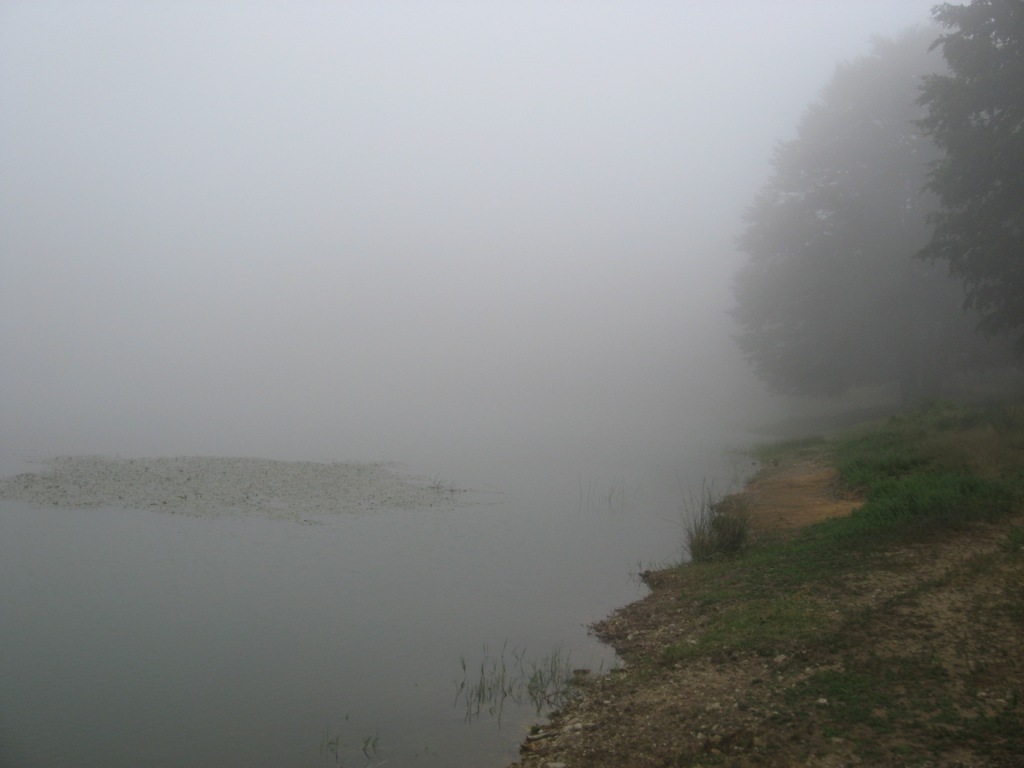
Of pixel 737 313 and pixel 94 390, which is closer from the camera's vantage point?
pixel 737 313

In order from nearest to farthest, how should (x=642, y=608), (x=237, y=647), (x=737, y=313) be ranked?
(x=237, y=647) < (x=642, y=608) < (x=737, y=313)

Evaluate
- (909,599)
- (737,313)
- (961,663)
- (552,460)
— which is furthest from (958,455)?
(737,313)

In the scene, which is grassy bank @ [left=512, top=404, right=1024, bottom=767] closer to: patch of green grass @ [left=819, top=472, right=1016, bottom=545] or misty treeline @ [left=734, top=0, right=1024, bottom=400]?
patch of green grass @ [left=819, top=472, right=1016, bottom=545]

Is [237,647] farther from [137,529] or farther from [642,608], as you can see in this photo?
[137,529]

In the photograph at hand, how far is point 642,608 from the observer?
1006 cm

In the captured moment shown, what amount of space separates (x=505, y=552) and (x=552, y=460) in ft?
43.0

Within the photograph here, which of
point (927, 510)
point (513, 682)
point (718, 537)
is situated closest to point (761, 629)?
point (513, 682)

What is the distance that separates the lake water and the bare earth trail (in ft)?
2.70

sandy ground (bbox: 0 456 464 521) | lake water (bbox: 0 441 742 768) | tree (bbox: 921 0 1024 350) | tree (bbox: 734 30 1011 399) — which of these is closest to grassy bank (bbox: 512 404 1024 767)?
lake water (bbox: 0 441 742 768)

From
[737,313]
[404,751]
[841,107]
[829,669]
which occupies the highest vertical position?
[841,107]

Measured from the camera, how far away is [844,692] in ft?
19.4

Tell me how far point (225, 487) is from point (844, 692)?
15774 millimetres

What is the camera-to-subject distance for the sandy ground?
16.5m

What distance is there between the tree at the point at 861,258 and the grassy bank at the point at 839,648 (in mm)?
19875
